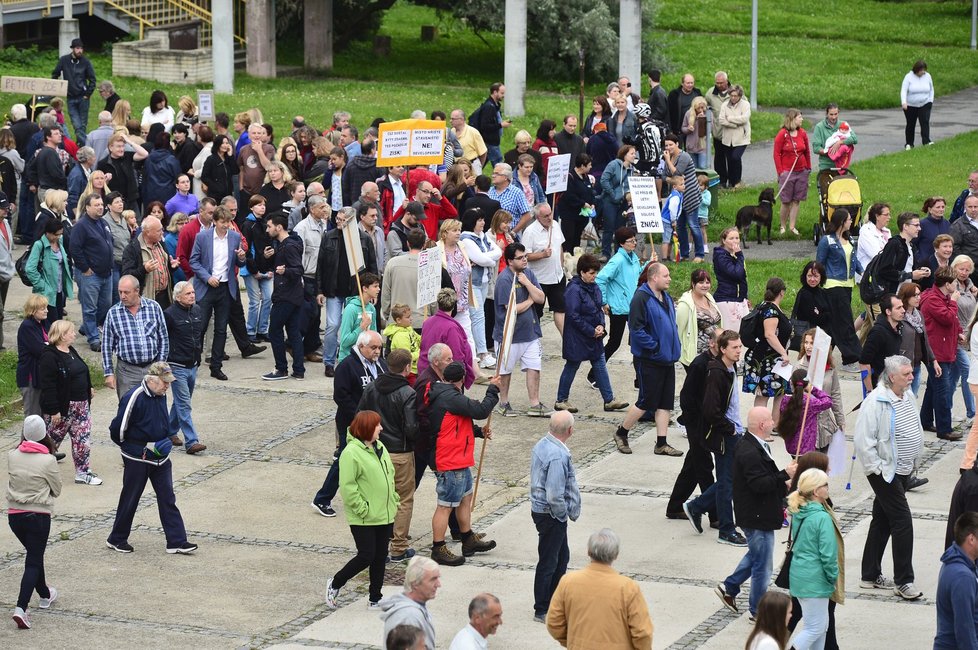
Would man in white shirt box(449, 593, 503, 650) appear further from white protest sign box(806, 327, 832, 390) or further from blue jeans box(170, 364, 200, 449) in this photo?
blue jeans box(170, 364, 200, 449)

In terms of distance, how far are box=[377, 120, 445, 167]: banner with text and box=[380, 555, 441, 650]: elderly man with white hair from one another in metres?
10.6

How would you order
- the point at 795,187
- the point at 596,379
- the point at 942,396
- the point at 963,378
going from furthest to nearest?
1. the point at 795,187
2. the point at 596,379
3. the point at 963,378
4. the point at 942,396

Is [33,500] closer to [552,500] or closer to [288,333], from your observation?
[552,500]

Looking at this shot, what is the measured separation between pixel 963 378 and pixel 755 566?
5.94m

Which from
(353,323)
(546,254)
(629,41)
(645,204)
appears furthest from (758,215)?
(629,41)

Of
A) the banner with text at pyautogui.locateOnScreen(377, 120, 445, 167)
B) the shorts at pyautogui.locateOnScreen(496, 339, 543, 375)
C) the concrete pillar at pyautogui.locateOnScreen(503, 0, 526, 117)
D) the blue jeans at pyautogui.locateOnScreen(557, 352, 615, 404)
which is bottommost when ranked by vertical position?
the blue jeans at pyautogui.locateOnScreen(557, 352, 615, 404)

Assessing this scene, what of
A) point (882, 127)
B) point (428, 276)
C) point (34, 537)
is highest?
point (882, 127)

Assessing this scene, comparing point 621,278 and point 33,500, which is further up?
point 621,278

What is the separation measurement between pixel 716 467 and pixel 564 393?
3.62 m

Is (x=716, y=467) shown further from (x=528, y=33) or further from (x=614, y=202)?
(x=528, y=33)

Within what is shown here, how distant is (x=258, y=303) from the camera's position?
62.4 ft

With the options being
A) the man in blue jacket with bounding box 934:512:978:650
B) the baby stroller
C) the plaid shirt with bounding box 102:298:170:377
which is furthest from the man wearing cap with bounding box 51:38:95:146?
the man in blue jacket with bounding box 934:512:978:650

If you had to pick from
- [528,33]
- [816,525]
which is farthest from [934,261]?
[528,33]

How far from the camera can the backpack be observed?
17578mm
